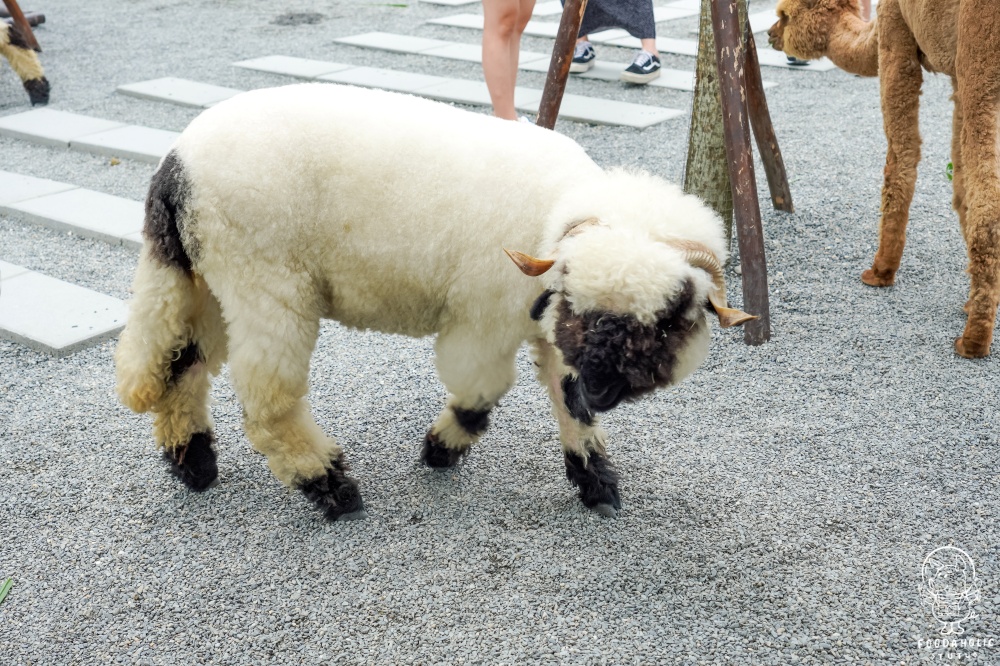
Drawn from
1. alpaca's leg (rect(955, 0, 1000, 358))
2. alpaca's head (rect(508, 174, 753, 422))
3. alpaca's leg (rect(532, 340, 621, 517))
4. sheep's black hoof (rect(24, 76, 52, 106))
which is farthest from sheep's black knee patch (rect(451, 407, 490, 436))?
sheep's black hoof (rect(24, 76, 52, 106))

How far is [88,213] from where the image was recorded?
5.41 metres

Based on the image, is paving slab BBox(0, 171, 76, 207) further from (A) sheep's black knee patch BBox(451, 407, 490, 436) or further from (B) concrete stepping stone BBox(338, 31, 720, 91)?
(A) sheep's black knee patch BBox(451, 407, 490, 436)

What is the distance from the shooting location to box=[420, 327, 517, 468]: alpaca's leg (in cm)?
273

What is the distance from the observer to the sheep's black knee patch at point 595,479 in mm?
2955

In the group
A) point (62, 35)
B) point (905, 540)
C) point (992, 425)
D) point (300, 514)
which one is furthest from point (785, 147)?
point (62, 35)

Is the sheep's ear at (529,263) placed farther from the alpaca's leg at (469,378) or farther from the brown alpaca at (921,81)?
→ the brown alpaca at (921,81)

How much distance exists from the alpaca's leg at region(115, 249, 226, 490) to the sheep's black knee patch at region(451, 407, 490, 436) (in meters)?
0.84

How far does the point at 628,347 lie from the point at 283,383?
43.6 inches

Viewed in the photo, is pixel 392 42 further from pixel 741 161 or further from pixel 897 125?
pixel 897 125

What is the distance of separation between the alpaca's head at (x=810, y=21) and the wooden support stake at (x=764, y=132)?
19 centimetres

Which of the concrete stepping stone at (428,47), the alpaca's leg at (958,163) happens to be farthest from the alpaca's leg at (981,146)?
the concrete stepping stone at (428,47)

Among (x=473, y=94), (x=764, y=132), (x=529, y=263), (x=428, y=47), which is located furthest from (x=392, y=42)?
(x=529, y=263)

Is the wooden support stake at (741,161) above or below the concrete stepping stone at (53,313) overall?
above

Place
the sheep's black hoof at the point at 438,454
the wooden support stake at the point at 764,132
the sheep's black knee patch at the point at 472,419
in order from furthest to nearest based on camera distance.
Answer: the wooden support stake at the point at 764,132
the sheep's black hoof at the point at 438,454
the sheep's black knee patch at the point at 472,419
